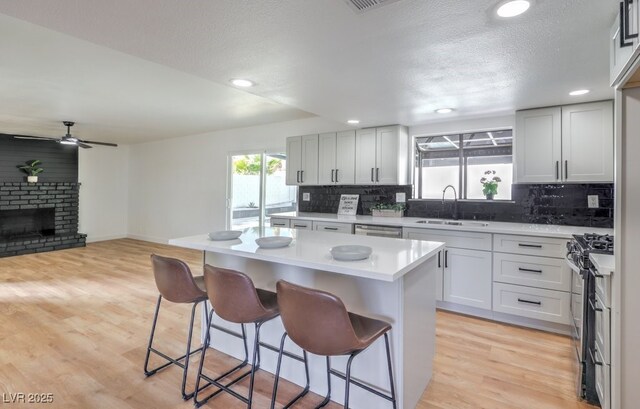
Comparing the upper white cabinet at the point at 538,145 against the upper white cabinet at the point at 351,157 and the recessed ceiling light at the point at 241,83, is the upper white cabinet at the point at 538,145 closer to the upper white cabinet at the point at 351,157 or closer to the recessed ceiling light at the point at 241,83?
the upper white cabinet at the point at 351,157

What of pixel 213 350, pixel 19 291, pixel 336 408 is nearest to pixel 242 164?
pixel 19 291

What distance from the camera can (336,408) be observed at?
1.93 m

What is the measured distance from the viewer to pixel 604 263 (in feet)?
5.57

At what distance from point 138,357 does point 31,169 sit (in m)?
6.43

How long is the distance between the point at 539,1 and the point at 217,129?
552cm

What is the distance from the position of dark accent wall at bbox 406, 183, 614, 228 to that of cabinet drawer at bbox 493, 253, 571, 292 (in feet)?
2.62

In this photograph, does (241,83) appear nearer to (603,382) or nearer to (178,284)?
(178,284)

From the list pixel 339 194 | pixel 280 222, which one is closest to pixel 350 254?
pixel 280 222

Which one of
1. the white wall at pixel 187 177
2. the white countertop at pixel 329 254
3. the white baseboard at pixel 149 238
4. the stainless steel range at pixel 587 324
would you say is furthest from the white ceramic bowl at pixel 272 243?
the white baseboard at pixel 149 238

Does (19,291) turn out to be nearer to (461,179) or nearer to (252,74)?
(252,74)

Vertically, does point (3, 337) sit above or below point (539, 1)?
below

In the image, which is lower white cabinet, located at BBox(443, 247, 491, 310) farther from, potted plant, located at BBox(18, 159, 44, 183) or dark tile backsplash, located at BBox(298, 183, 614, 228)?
potted plant, located at BBox(18, 159, 44, 183)

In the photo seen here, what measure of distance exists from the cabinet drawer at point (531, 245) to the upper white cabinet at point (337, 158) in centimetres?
197

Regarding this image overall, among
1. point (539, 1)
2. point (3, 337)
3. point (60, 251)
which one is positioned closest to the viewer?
point (539, 1)
